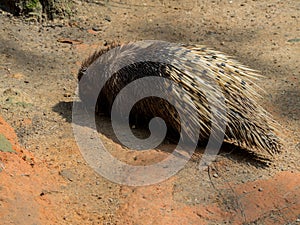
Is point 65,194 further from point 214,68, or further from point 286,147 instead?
point 286,147

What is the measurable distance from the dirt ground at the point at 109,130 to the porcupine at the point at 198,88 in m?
0.27

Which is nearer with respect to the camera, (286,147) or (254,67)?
(286,147)

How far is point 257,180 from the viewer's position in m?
4.78

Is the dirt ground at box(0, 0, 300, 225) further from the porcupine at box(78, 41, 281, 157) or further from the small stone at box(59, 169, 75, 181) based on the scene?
the porcupine at box(78, 41, 281, 157)

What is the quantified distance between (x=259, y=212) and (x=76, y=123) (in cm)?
229

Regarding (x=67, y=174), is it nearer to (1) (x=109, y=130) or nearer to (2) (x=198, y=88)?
(1) (x=109, y=130)

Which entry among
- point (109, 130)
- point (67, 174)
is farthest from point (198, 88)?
point (67, 174)

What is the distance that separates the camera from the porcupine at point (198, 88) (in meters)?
5.07

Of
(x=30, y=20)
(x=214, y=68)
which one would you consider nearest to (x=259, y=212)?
(x=214, y=68)

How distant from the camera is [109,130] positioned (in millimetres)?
5566

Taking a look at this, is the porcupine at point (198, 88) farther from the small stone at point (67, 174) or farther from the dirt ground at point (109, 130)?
the small stone at point (67, 174)

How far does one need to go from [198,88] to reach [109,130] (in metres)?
1.12

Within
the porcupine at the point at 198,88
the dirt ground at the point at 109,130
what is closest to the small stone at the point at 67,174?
the dirt ground at the point at 109,130

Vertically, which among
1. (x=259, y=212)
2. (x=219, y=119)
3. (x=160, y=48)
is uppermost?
(x=160, y=48)
